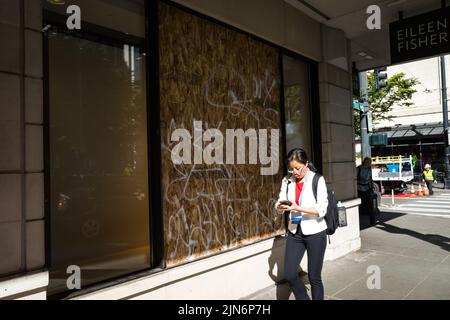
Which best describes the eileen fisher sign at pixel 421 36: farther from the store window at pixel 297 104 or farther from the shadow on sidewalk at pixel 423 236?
the shadow on sidewalk at pixel 423 236

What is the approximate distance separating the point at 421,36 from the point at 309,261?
4353 mm

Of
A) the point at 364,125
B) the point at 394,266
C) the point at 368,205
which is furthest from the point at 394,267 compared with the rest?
the point at 364,125

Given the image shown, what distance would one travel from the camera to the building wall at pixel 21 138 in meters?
2.66

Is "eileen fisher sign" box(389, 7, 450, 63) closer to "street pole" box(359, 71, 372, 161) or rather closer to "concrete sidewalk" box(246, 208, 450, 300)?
"concrete sidewalk" box(246, 208, 450, 300)

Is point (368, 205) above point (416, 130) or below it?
below

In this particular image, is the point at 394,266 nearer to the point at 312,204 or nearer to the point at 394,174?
the point at 312,204

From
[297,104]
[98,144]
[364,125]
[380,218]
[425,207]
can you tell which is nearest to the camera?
[98,144]

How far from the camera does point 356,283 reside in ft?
17.3

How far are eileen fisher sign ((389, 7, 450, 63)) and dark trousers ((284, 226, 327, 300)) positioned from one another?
385 centimetres

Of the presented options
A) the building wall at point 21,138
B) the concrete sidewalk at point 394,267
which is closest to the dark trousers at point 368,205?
the concrete sidewalk at point 394,267

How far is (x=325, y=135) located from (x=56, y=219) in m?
4.64

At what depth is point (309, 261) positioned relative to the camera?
3811 mm

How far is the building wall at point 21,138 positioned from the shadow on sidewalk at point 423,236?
7.29 metres

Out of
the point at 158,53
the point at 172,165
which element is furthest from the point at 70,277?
the point at 158,53
